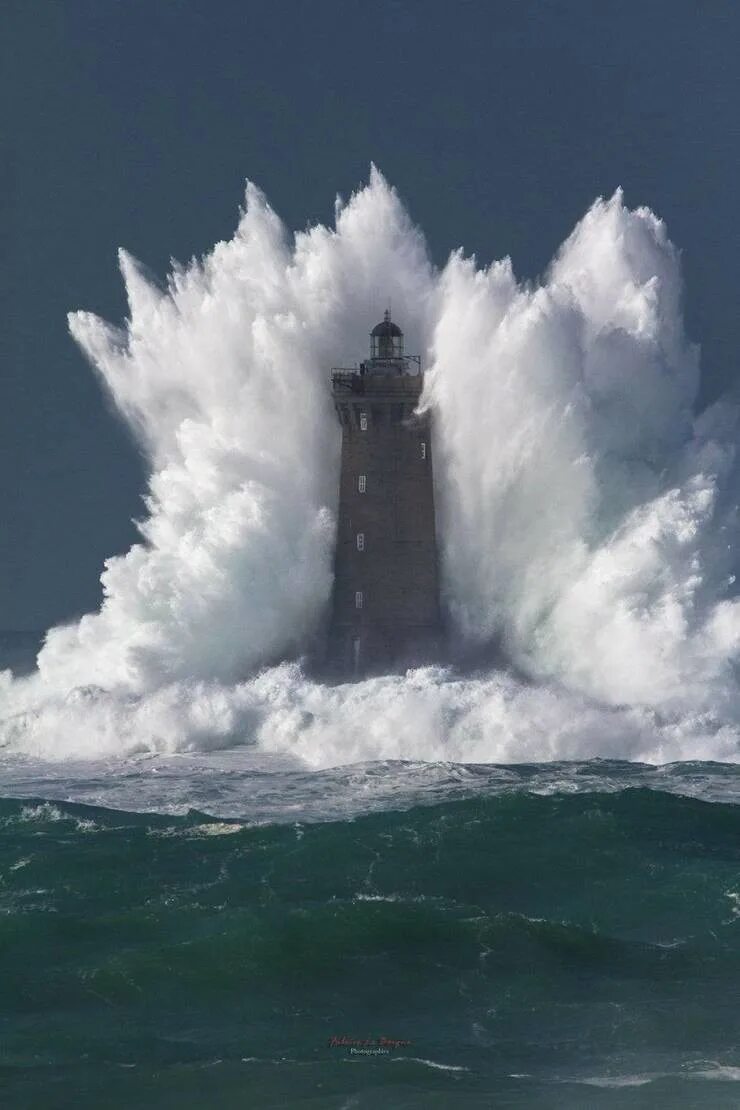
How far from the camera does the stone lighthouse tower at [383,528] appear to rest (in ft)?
159

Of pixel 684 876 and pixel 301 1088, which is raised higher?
pixel 684 876

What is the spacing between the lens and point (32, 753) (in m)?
42.9

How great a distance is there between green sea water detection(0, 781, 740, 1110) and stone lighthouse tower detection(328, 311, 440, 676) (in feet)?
52.8

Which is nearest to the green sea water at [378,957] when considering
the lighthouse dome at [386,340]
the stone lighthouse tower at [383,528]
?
the stone lighthouse tower at [383,528]

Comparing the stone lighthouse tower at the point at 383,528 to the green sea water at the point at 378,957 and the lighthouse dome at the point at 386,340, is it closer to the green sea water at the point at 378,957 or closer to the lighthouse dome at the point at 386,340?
the lighthouse dome at the point at 386,340

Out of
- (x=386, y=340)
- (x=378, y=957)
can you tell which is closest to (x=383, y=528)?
(x=386, y=340)

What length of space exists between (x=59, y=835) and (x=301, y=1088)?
14.6 meters

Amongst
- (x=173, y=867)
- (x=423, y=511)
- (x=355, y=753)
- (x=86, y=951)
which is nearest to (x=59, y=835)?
(x=173, y=867)

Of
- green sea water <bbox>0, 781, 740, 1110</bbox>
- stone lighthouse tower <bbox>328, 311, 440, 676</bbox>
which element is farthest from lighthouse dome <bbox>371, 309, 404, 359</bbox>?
green sea water <bbox>0, 781, 740, 1110</bbox>

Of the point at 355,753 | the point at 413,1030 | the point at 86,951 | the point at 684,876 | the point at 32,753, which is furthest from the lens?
the point at 32,753

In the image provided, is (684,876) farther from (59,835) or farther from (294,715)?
(294,715)

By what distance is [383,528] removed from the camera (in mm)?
48906

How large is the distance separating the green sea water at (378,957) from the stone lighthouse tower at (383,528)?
52.8ft

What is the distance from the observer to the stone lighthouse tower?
159ft
